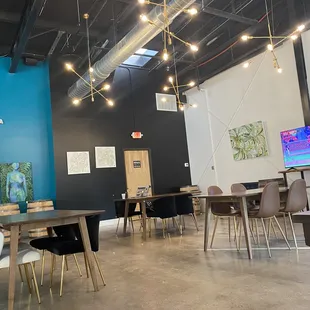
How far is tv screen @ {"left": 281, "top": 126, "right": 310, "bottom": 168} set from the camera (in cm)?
623

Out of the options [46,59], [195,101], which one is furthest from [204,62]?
[46,59]

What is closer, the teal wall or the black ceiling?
the black ceiling

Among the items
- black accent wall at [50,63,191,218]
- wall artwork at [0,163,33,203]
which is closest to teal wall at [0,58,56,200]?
wall artwork at [0,163,33,203]

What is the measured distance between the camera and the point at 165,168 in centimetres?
944

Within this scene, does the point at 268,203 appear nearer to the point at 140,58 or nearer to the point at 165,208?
the point at 165,208

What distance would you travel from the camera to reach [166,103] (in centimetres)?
976

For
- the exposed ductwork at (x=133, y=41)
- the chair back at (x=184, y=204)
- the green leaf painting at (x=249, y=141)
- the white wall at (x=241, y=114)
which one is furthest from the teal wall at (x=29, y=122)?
the green leaf painting at (x=249, y=141)

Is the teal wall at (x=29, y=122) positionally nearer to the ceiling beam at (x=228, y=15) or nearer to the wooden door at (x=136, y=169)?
Result: the wooden door at (x=136, y=169)

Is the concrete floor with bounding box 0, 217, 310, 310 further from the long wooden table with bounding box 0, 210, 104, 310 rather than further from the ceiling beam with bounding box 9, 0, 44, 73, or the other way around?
the ceiling beam with bounding box 9, 0, 44, 73

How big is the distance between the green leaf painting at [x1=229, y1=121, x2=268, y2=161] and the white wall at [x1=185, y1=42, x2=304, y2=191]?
138mm

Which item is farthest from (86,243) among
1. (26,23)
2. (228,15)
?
(228,15)

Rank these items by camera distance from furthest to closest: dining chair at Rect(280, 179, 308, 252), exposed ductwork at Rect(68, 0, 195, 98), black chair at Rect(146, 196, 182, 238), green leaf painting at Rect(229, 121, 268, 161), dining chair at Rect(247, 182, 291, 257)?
green leaf painting at Rect(229, 121, 268, 161) → black chair at Rect(146, 196, 182, 238) → exposed ductwork at Rect(68, 0, 195, 98) → dining chair at Rect(280, 179, 308, 252) → dining chair at Rect(247, 182, 291, 257)

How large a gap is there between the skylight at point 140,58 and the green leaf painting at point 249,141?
313cm

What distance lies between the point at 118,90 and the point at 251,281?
7.17m
